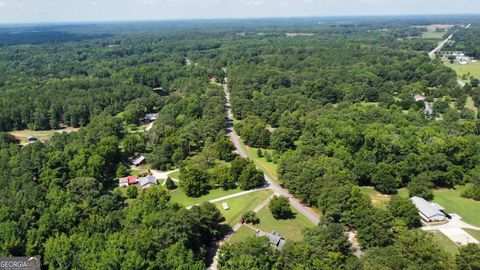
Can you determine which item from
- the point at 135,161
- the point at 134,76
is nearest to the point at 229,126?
the point at 135,161

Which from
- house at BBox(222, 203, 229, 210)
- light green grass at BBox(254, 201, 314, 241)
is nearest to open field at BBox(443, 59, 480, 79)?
light green grass at BBox(254, 201, 314, 241)

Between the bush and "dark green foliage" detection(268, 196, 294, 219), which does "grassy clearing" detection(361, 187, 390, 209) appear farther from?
the bush

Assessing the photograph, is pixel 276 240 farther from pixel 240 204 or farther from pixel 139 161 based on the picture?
pixel 139 161

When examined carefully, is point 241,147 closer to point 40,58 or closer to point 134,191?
point 134,191

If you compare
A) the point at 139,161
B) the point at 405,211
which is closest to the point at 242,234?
the point at 405,211

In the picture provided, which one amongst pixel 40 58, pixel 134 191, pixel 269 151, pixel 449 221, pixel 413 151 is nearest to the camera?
pixel 449 221

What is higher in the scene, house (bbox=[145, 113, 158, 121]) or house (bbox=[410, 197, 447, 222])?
house (bbox=[145, 113, 158, 121])
